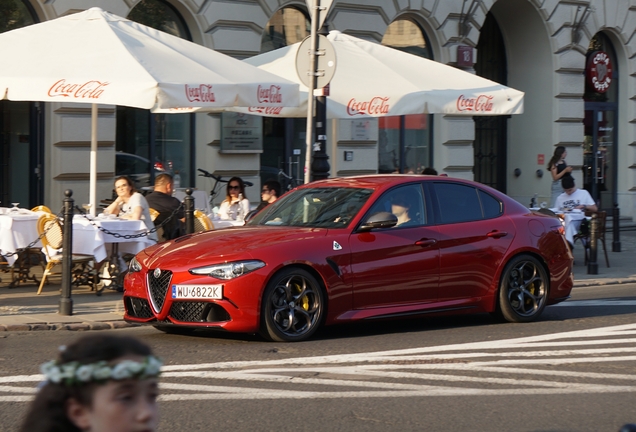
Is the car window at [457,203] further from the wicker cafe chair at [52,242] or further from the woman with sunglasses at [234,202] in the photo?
the woman with sunglasses at [234,202]

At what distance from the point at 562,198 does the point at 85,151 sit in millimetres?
7432

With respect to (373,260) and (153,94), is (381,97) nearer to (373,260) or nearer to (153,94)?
(153,94)

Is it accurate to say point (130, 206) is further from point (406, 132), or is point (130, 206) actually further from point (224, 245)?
point (406, 132)

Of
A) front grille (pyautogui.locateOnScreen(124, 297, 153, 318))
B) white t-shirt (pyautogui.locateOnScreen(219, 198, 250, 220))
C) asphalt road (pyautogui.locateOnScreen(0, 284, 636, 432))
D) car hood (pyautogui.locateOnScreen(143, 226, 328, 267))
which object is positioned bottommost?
asphalt road (pyautogui.locateOnScreen(0, 284, 636, 432))

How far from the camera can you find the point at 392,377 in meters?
7.45

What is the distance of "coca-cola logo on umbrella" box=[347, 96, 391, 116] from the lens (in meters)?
14.0

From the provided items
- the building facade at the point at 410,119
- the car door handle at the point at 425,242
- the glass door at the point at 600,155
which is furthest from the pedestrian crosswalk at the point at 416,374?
the glass door at the point at 600,155

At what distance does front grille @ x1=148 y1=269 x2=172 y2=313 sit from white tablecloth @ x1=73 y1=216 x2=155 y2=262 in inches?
116

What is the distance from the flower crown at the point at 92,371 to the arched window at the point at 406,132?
18.8 metres

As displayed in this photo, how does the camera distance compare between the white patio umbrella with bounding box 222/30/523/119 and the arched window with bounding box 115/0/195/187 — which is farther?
the arched window with bounding box 115/0/195/187

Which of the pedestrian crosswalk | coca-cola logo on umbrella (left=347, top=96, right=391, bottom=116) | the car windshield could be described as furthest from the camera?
coca-cola logo on umbrella (left=347, top=96, right=391, bottom=116)

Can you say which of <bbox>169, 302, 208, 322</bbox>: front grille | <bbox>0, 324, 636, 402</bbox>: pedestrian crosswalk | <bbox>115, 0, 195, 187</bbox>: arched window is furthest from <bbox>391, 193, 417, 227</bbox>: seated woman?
<bbox>115, 0, 195, 187</bbox>: arched window

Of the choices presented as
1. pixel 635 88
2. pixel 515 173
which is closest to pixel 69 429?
pixel 515 173

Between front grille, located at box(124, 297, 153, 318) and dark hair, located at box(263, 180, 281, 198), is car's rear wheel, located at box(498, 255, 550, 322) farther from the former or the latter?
dark hair, located at box(263, 180, 281, 198)
